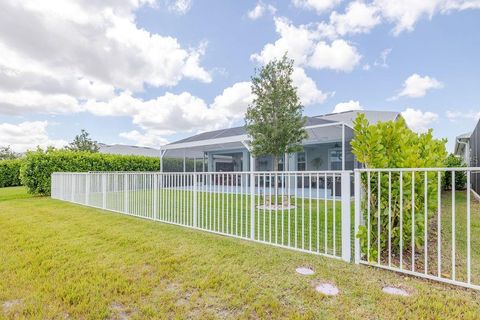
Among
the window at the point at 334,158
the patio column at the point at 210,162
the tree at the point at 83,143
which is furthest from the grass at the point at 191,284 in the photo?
the tree at the point at 83,143

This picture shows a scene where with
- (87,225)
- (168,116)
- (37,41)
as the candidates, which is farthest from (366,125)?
(168,116)

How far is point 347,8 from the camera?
8797 millimetres

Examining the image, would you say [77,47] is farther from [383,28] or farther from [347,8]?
[383,28]

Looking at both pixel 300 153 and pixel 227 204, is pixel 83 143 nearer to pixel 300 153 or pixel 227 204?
pixel 300 153

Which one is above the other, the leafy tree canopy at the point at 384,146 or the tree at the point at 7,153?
the tree at the point at 7,153

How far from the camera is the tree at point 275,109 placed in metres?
8.29

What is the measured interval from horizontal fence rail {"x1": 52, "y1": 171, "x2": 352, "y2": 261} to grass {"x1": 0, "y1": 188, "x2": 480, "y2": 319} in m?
0.46

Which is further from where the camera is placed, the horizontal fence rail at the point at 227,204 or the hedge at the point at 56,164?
the hedge at the point at 56,164

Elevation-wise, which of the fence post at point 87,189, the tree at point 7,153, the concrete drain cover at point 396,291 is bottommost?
the concrete drain cover at point 396,291

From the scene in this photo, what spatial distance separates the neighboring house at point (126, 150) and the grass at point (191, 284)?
2764 centimetres

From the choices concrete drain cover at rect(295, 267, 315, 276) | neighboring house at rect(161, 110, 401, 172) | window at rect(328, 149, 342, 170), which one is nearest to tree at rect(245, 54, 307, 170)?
neighboring house at rect(161, 110, 401, 172)

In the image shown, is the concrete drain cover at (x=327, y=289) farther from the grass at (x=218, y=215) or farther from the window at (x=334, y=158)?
the window at (x=334, y=158)

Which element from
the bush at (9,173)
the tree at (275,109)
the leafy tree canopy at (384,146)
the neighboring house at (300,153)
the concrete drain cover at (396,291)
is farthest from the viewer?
the bush at (9,173)

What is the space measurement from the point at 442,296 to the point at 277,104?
6671 mm
